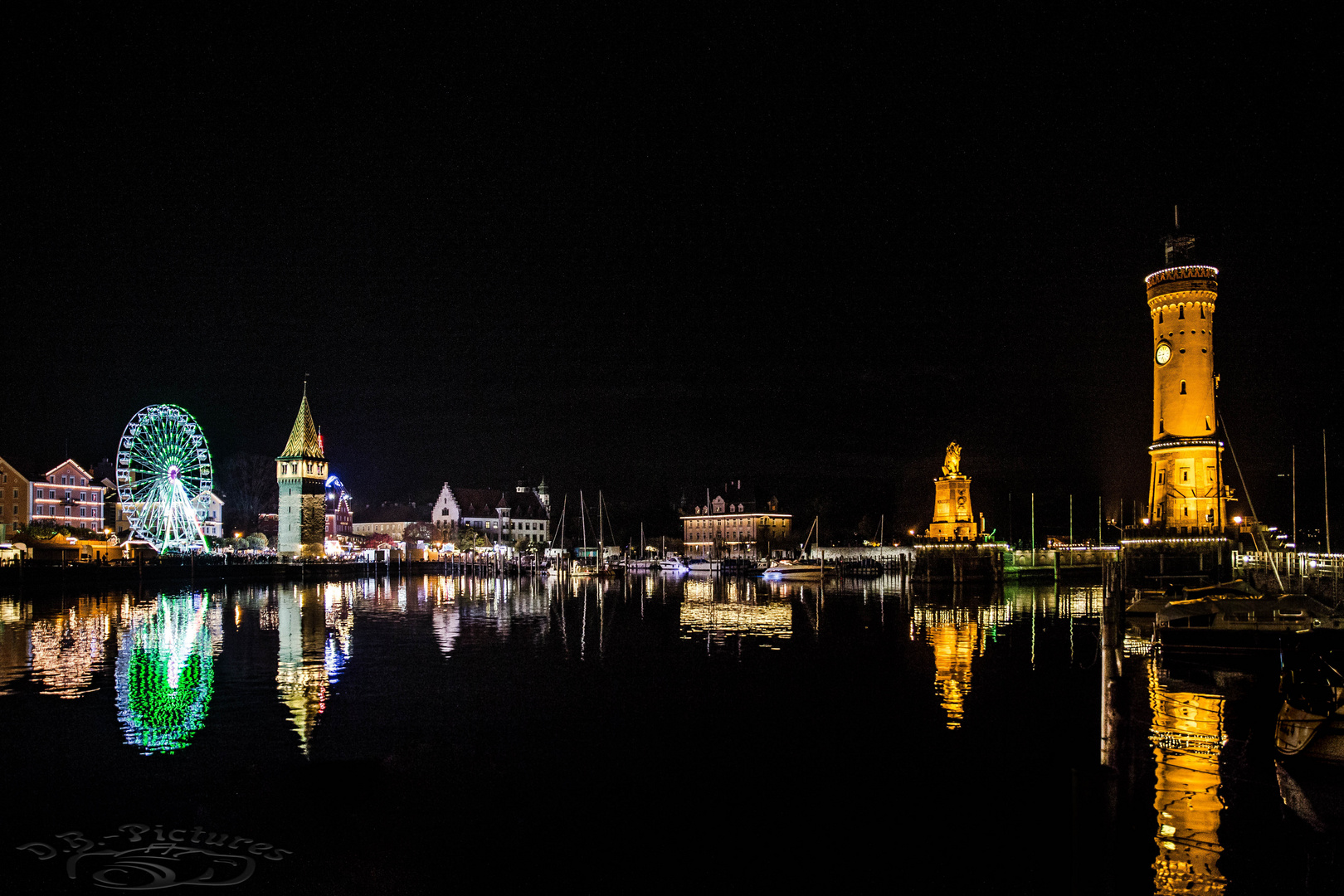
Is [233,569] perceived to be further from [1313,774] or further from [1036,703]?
[1313,774]

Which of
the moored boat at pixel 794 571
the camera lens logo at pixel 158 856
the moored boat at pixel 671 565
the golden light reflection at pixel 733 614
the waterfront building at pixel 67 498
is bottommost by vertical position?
the moored boat at pixel 671 565

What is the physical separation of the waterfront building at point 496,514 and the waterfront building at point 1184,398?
4043 inches

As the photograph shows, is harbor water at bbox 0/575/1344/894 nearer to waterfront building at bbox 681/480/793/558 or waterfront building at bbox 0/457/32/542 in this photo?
waterfront building at bbox 0/457/32/542

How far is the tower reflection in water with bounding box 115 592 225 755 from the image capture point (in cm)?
1780

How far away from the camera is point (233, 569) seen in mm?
78250

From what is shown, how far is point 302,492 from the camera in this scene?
9869 cm

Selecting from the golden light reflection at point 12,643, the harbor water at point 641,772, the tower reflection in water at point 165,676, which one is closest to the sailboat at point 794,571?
the tower reflection in water at point 165,676

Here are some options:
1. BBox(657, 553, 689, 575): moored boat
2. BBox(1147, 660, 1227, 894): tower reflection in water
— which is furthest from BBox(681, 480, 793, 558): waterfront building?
BBox(1147, 660, 1227, 894): tower reflection in water

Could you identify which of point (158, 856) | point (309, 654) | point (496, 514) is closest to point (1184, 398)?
point (309, 654)

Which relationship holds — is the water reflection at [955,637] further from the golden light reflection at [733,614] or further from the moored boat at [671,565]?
the moored boat at [671,565]

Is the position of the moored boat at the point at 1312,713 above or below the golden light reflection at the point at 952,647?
above

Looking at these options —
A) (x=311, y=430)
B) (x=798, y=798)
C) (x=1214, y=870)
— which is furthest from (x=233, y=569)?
(x=1214, y=870)

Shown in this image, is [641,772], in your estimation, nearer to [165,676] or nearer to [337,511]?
[165,676]

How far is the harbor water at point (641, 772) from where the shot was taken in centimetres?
1094
